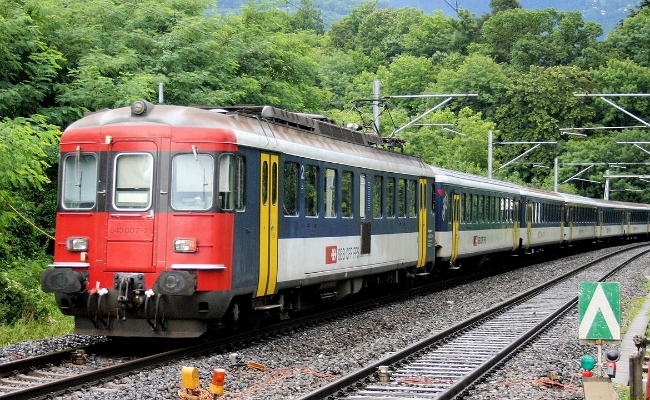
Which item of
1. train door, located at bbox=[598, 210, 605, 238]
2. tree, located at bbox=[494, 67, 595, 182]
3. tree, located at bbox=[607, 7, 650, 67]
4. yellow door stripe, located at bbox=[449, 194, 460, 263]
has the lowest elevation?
yellow door stripe, located at bbox=[449, 194, 460, 263]

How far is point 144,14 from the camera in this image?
27422mm

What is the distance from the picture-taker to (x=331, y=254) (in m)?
16.3

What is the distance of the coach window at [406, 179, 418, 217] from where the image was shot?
2138 cm

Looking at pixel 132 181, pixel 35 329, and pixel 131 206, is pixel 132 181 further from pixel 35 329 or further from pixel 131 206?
pixel 35 329

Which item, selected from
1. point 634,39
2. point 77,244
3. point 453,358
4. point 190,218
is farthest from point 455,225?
point 634,39

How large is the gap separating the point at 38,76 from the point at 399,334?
36.2 ft

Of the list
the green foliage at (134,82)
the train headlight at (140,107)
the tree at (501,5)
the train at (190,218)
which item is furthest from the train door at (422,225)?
the tree at (501,5)

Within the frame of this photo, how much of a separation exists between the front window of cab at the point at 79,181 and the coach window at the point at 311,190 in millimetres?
3457

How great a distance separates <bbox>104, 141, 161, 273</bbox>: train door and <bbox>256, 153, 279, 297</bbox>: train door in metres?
1.58

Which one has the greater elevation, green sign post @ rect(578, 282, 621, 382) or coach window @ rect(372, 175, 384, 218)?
coach window @ rect(372, 175, 384, 218)

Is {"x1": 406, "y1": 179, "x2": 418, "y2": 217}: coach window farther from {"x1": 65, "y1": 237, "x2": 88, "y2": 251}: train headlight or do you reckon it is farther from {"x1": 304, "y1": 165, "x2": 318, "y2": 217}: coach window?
{"x1": 65, "y1": 237, "x2": 88, "y2": 251}: train headlight

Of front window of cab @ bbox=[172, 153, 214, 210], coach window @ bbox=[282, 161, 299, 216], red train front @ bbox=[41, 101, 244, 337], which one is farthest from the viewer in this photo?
coach window @ bbox=[282, 161, 299, 216]

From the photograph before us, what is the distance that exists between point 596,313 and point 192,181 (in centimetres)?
488

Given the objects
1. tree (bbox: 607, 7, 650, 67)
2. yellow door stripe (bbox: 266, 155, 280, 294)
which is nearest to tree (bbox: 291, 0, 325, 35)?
tree (bbox: 607, 7, 650, 67)
